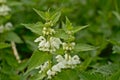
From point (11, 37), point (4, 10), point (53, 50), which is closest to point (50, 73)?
point (53, 50)

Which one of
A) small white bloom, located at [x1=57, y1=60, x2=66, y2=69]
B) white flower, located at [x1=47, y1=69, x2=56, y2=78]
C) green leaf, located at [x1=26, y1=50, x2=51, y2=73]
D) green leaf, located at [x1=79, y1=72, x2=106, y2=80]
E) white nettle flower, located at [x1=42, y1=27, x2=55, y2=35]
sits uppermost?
white nettle flower, located at [x1=42, y1=27, x2=55, y2=35]

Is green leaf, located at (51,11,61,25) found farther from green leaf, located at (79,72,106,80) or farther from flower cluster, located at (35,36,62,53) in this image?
green leaf, located at (79,72,106,80)

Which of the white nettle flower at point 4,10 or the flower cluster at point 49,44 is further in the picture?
the white nettle flower at point 4,10

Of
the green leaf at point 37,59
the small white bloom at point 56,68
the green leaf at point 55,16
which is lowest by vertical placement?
the small white bloom at point 56,68

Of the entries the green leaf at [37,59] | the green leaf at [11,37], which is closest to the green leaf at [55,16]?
the green leaf at [37,59]

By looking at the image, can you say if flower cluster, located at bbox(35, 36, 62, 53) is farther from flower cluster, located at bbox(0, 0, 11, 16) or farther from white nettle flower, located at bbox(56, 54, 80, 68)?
flower cluster, located at bbox(0, 0, 11, 16)

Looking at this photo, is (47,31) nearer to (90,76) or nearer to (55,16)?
(55,16)

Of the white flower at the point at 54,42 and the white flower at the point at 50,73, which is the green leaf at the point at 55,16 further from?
the white flower at the point at 50,73

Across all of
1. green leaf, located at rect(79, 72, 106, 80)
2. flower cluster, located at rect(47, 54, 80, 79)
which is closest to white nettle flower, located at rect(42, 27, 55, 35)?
flower cluster, located at rect(47, 54, 80, 79)

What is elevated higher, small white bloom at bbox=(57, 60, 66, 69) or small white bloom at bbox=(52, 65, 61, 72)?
small white bloom at bbox=(57, 60, 66, 69)

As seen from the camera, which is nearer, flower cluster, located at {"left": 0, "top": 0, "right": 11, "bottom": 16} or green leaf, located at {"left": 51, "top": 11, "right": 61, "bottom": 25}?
green leaf, located at {"left": 51, "top": 11, "right": 61, "bottom": 25}
